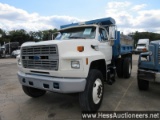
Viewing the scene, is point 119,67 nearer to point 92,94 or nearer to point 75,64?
point 92,94

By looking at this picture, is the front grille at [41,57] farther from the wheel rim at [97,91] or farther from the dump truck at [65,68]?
the wheel rim at [97,91]

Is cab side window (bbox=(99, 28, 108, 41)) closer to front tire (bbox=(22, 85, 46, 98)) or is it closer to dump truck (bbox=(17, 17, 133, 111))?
dump truck (bbox=(17, 17, 133, 111))

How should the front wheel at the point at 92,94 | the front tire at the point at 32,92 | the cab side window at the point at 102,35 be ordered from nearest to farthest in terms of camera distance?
the front wheel at the point at 92,94 → the front tire at the point at 32,92 → the cab side window at the point at 102,35

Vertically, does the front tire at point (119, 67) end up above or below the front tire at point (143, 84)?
above

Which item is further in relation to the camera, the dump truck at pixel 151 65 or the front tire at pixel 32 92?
the front tire at pixel 32 92

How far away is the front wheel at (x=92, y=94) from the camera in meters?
3.42

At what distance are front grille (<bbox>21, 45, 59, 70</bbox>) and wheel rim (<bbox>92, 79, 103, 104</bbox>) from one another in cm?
106

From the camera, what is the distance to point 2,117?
3703 mm

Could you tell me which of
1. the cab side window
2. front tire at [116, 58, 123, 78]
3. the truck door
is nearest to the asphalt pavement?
the truck door

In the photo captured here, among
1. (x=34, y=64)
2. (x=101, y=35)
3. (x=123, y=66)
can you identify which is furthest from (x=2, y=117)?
(x=123, y=66)

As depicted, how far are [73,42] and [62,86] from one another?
3.09 ft

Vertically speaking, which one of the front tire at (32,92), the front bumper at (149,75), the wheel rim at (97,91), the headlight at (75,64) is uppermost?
the headlight at (75,64)

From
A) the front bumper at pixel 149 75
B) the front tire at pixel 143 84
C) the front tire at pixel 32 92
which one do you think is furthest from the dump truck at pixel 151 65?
the front tire at pixel 32 92

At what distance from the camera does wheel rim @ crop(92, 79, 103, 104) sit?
146 inches
